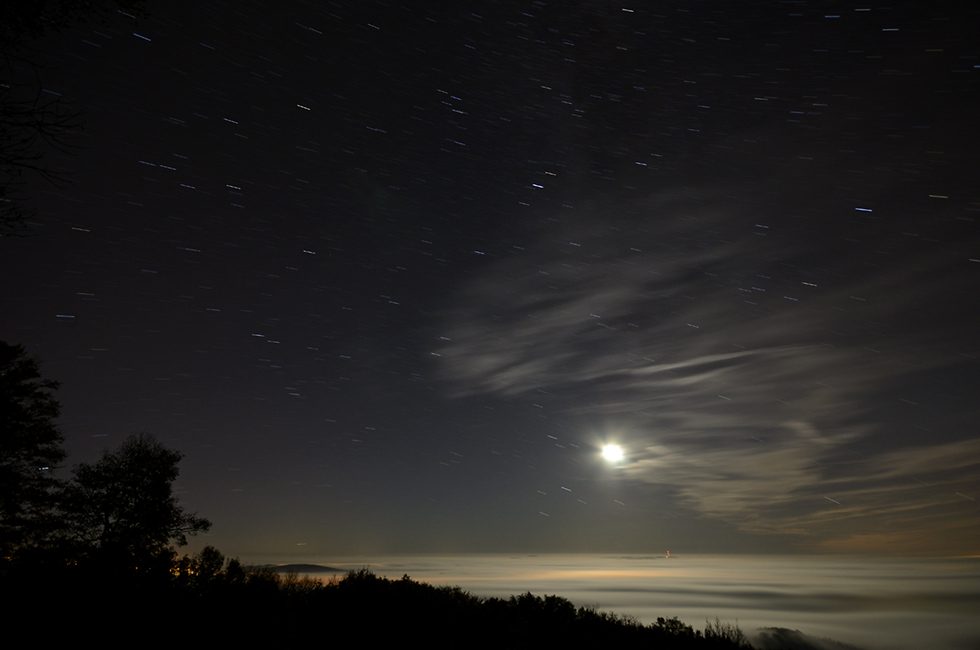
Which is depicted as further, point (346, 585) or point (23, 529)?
point (23, 529)

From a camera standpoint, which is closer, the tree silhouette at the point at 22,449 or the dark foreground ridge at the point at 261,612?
the dark foreground ridge at the point at 261,612

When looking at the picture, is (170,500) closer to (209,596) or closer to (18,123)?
(209,596)

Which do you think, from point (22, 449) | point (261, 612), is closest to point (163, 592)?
point (261, 612)

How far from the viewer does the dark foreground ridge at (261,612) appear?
652 centimetres

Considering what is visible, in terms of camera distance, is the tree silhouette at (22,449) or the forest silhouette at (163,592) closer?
the forest silhouette at (163,592)

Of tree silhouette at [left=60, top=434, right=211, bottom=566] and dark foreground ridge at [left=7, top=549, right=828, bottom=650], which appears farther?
tree silhouette at [left=60, top=434, right=211, bottom=566]

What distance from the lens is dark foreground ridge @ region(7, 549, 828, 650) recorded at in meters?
6.52

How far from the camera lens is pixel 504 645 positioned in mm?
13781

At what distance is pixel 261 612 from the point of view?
9.35m

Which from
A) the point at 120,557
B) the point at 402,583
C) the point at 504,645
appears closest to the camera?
the point at 120,557

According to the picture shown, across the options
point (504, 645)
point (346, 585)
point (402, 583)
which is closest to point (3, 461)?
point (346, 585)

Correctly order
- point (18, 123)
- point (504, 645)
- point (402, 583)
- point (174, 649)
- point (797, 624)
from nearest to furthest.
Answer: point (18, 123) < point (174, 649) < point (504, 645) < point (402, 583) < point (797, 624)

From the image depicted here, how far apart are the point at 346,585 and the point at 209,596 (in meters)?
5.72

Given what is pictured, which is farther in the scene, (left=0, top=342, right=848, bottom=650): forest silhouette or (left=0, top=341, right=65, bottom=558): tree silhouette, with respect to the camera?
(left=0, top=341, right=65, bottom=558): tree silhouette
